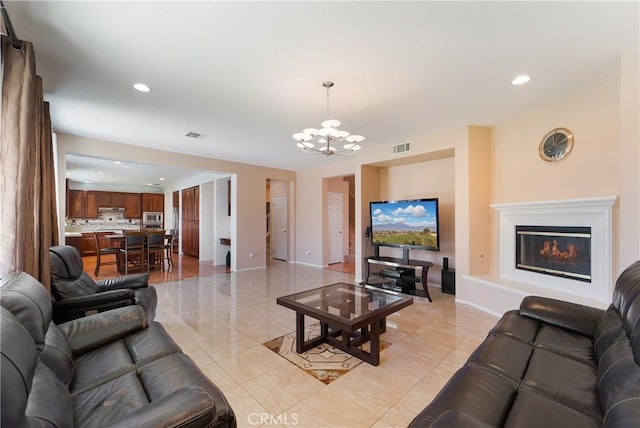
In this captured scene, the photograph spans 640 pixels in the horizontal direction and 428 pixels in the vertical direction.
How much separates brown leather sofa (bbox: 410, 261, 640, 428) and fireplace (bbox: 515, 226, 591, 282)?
1474mm

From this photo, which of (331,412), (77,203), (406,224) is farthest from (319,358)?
(77,203)

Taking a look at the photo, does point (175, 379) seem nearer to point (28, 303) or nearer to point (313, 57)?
point (28, 303)

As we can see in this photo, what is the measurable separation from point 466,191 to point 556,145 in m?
1.07

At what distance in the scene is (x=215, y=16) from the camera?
1773mm

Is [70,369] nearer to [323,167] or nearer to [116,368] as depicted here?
[116,368]

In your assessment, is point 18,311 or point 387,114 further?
point 387,114

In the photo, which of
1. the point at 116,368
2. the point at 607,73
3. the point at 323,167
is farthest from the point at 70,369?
the point at 323,167

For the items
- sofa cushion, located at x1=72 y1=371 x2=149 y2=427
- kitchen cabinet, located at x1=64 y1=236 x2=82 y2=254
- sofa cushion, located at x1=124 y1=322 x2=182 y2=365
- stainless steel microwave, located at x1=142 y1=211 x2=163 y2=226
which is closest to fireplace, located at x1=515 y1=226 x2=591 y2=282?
sofa cushion, located at x1=124 y1=322 x2=182 y2=365

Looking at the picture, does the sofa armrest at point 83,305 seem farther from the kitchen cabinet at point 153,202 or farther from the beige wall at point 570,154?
the kitchen cabinet at point 153,202

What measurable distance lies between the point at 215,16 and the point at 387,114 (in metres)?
2.27

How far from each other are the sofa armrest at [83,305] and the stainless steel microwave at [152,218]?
8.64 meters

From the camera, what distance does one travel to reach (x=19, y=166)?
5.79 ft

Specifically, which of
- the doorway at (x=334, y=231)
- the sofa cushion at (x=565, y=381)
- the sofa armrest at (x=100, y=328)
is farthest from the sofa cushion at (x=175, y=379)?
the doorway at (x=334, y=231)

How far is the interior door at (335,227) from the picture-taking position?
7.27 metres
